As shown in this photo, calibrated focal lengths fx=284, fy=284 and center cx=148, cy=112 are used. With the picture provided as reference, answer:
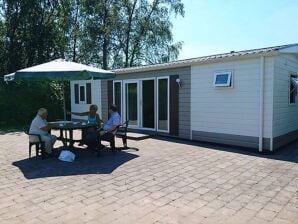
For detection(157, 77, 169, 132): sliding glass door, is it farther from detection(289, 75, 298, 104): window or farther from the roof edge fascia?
detection(289, 75, 298, 104): window

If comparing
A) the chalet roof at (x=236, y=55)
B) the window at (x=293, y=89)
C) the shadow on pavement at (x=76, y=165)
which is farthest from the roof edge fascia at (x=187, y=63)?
the shadow on pavement at (x=76, y=165)

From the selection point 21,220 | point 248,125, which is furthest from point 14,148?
point 248,125

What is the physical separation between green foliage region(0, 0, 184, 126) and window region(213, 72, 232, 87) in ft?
43.1

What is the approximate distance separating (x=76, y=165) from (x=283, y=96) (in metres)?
5.69

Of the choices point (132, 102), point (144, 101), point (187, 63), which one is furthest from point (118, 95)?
point (187, 63)

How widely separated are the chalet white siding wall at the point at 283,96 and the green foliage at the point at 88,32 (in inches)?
556

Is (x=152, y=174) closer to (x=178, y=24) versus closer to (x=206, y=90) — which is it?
(x=206, y=90)

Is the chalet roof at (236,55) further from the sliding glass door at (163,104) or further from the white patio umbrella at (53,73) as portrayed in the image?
the white patio umbrella at (53,73)

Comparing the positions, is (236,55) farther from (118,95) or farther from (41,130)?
(118,95)

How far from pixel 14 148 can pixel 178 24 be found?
16.7 meters

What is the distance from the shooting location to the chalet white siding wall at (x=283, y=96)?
716cm

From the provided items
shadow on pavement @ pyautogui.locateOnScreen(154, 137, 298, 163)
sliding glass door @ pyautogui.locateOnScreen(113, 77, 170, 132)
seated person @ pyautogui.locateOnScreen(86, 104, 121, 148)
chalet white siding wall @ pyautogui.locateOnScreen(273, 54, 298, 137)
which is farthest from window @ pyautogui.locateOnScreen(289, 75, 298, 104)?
seated person @ pyautogui.locateOnScreen(86, 104, 121, 148)

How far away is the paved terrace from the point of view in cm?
335

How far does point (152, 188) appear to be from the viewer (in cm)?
429
